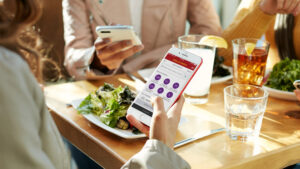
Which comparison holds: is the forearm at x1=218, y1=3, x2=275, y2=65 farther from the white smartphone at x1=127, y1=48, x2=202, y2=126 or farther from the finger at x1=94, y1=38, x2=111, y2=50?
the white smartphone at x1=127, y1=48, x2=202, y2=126

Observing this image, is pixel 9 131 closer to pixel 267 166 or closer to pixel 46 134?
pixel 46 134

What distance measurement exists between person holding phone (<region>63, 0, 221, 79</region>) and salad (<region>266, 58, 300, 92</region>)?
1.86ft

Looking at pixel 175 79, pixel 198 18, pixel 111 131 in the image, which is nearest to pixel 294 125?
pixel 175 79

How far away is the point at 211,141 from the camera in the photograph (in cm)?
94

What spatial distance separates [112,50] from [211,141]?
595 mm

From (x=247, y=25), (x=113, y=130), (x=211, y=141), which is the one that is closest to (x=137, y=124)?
(x=113, y=130)

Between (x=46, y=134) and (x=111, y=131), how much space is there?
421mm

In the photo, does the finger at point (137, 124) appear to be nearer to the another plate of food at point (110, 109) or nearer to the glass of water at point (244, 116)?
the another plate of food at point (110, 109)

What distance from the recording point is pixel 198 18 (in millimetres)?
1942

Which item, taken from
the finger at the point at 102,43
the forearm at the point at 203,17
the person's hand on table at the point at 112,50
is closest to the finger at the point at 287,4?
the forearm at the point at 203,17

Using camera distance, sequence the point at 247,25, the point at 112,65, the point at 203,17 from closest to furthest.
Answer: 1. the point at 112,65
2. the point at 247,25
3. the point at 203,17

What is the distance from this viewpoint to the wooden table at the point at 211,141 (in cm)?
86

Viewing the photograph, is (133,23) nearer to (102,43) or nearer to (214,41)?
(102,43)

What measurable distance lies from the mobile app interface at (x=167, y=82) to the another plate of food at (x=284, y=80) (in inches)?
16.7
